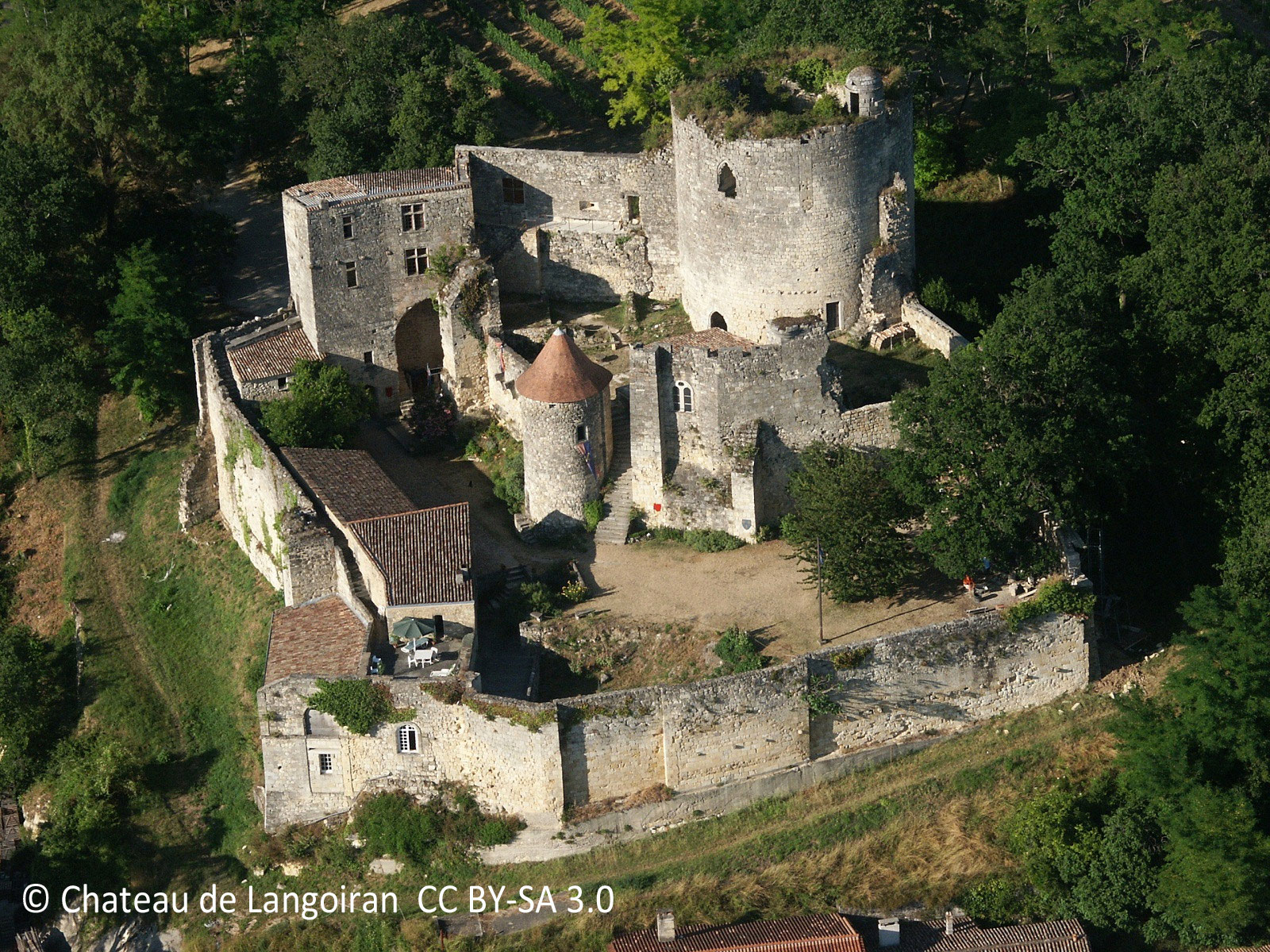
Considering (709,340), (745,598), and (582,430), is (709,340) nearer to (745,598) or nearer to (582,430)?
(582,430)

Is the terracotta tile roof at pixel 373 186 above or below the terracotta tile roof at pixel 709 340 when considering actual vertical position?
above

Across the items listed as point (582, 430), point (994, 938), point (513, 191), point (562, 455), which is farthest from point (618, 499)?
point (994, 938)

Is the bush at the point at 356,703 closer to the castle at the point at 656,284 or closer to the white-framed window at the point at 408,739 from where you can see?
the white-framed window at the point at 408,739

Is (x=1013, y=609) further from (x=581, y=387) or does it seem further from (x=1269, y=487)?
(x=581, y=387)

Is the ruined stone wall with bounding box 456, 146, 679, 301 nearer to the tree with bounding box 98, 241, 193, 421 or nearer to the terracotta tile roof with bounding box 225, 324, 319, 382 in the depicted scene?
the terracotta tile roof with bounding box 225, 324, 319, 382

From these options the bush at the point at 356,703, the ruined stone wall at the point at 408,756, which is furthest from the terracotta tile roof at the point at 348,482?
the ruined stone wall at the point at 408,756

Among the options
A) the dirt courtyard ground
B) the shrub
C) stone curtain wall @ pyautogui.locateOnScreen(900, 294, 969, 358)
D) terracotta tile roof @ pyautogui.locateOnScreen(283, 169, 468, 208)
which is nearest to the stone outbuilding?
the dirt courtyard ground
